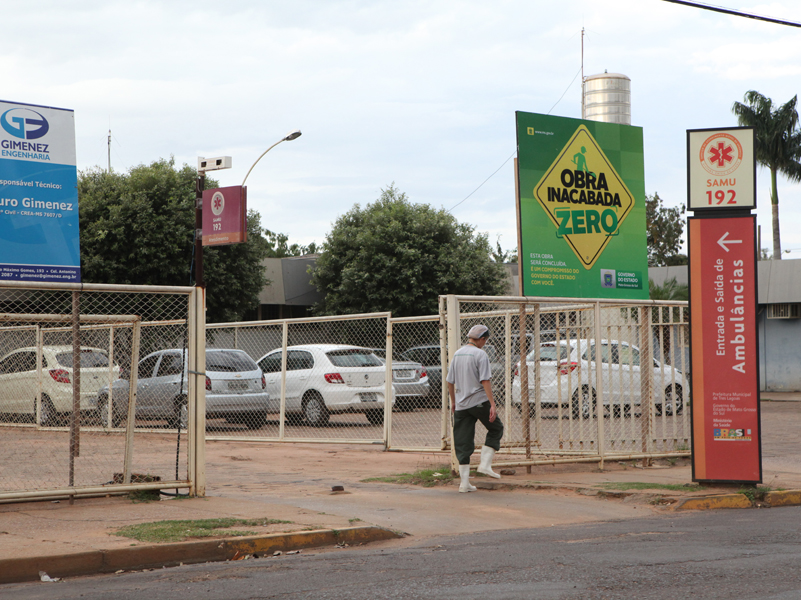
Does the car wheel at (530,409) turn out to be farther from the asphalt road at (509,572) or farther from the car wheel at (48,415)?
the car wheel at (48,415)

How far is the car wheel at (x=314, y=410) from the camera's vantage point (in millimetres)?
15188

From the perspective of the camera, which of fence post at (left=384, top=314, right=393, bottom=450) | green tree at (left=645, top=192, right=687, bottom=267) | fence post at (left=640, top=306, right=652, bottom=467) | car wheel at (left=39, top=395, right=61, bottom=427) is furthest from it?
green tree at (left=645, top=192, right=687, bottom=267)

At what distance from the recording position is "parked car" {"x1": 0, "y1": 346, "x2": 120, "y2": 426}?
37.4ft

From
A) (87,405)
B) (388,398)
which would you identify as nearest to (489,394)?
(388,398)

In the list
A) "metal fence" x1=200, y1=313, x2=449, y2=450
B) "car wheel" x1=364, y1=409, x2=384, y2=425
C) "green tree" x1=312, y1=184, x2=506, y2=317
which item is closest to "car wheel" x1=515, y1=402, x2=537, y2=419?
"metal fence" x1=200, y1=313, x2=449, y2=450

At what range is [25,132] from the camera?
8062 millimetres

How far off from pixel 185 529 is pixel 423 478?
378cm

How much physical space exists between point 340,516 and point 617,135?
634cm

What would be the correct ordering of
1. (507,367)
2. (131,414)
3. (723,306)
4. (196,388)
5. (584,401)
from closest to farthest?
1. (131,414)
2. (196,388)
3. (723,306)
4. (507,367)
5. (584,401)

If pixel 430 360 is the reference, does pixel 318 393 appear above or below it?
below

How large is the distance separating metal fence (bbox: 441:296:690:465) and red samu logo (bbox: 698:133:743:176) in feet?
6.82

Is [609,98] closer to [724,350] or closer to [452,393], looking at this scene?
[724,350]

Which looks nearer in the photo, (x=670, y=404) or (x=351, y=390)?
(x=670, y=404)

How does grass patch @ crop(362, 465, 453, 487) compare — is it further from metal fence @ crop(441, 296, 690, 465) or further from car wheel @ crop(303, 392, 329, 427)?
car wheel @ crop(303, 392, 329, 427)
